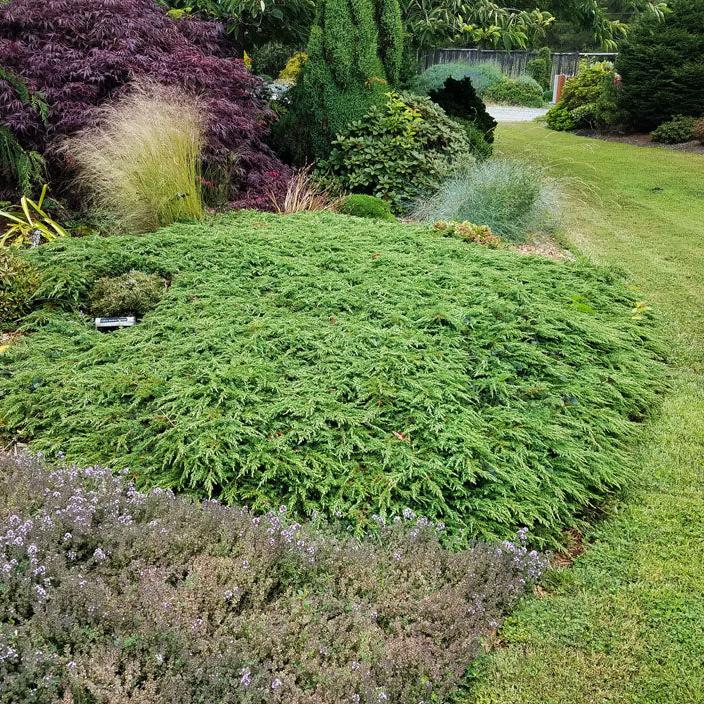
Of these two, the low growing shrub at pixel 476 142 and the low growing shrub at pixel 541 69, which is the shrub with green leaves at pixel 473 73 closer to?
the low growing shrub at pixel 541 69

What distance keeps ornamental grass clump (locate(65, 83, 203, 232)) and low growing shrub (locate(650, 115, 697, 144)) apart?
37.6ft

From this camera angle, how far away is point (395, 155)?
762 cm

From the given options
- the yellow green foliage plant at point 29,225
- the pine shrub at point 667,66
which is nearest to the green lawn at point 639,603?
the yellow green foliage plant at point 29,225

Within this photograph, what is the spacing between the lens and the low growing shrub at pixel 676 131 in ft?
44.6

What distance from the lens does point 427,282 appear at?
4.44 meters

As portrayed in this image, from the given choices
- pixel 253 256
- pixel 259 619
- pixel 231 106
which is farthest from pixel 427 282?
pixel 231 106

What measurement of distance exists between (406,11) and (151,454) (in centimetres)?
948

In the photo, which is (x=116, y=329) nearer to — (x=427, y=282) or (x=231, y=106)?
(x=427, y=282)

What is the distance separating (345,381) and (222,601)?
4.76 feet

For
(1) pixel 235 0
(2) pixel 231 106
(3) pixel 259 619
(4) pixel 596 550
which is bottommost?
(4) pixel 596 550

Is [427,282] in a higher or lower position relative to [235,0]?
lower

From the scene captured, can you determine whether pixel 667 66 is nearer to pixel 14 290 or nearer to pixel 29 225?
pixel 29 225

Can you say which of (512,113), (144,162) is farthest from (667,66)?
(144,162)

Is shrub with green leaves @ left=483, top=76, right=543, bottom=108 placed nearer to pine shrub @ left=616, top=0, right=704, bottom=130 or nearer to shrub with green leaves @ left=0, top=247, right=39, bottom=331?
pine shrub @ left=616, top=0, right=704, bottom=130
